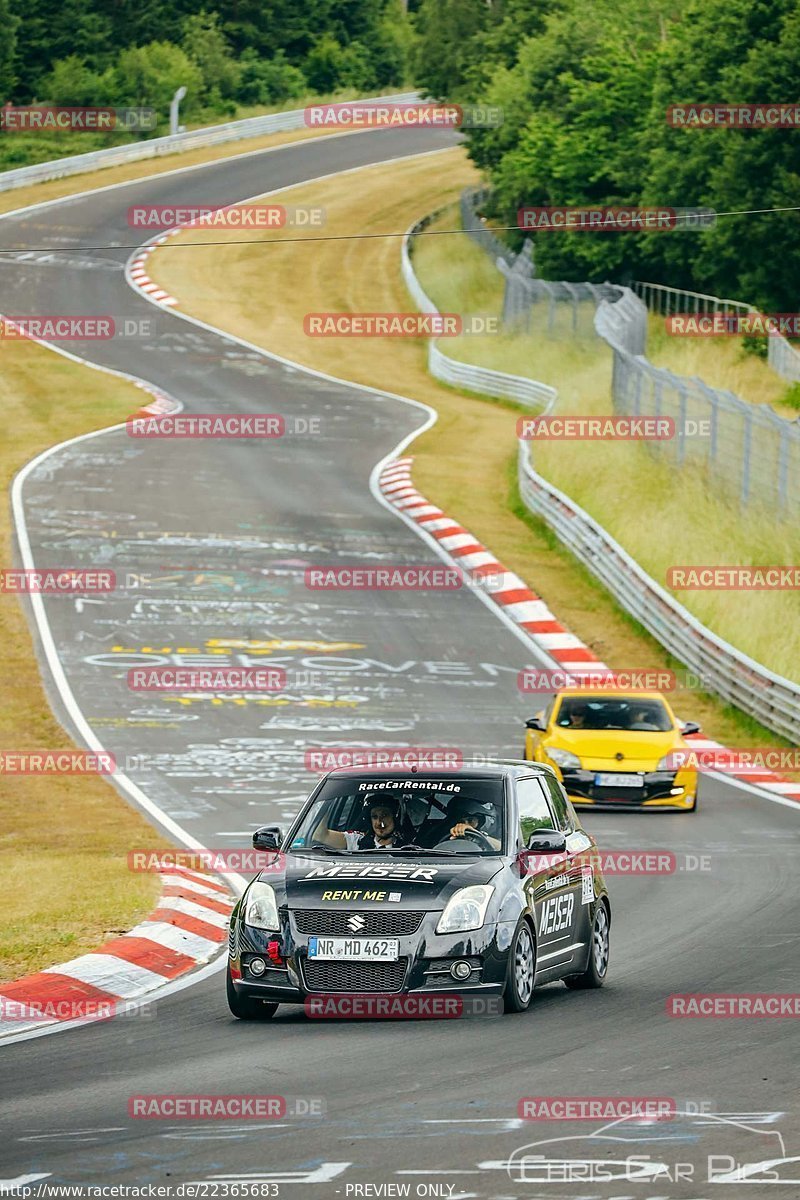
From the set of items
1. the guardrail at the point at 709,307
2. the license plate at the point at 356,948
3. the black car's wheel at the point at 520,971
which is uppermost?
the license plate at the point at 356,948

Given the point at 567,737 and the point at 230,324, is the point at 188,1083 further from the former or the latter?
the point at 230,324

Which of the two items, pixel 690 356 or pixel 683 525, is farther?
pixel 690 356

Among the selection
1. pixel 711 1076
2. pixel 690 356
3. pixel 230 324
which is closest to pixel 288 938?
pixel 711 1076

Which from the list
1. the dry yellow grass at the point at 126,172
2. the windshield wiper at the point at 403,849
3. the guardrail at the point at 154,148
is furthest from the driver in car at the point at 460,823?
the guardrail at the point at 154,148

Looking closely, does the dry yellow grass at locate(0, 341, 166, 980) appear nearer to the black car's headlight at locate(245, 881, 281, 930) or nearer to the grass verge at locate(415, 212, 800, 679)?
the black car's headlight at locate(245, 881, 281, 930)

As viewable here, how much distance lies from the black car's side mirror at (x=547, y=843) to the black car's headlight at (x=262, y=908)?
5.11ft

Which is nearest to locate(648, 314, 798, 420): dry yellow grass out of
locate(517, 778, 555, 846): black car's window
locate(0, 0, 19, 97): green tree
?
locate(517, 778, 555, 846): black car's window

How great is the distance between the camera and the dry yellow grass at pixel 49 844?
14.2 m

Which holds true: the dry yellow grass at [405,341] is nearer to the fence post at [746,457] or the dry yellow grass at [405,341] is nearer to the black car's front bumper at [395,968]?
the fence post at [746,457]

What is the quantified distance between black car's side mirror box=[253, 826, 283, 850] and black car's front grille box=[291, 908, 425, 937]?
2.76 feet

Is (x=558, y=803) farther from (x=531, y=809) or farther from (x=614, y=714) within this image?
(x=614, y=714)

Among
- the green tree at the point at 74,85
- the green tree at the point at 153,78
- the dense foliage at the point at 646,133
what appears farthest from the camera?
the green tree at the point at 153,78

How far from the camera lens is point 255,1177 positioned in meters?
7.56

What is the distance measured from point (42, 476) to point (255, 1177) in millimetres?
35420
